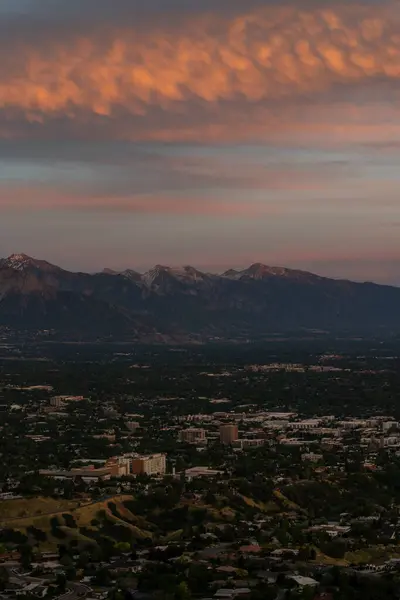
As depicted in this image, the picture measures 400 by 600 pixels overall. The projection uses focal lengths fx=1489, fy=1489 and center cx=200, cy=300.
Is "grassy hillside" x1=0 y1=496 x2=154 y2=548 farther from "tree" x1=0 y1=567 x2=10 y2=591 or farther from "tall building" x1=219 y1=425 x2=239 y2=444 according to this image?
"tall building" x1=219 y1=425 x2=239 y2=444

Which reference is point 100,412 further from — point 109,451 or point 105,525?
point 105,525

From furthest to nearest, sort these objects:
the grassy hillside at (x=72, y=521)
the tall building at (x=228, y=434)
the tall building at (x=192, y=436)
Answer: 1. the tall building at (x=228, y=434)
2. the tall building at (x=192, y=436)
3. the grassy hillside at (x=72, y=521)

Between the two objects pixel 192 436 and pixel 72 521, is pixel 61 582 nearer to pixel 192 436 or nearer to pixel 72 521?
pixel 72 521

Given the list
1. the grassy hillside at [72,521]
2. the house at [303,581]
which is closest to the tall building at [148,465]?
the grassy hillside at [72,521]

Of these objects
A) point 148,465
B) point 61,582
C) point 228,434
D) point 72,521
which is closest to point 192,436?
point 228,434

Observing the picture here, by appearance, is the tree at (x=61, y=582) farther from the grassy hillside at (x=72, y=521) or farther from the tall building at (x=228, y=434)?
the tall building at (x=228, y=434)

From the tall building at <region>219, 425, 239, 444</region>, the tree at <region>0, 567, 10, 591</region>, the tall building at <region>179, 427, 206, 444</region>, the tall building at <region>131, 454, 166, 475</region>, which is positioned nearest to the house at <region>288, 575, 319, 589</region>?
the tree at <region>0, 567, 10, 591</region>

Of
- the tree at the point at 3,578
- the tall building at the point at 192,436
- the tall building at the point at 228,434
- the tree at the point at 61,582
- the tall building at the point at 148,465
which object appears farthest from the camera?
the tall building at the point at 228,434
